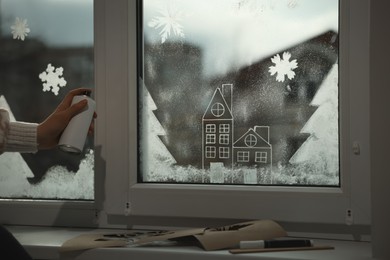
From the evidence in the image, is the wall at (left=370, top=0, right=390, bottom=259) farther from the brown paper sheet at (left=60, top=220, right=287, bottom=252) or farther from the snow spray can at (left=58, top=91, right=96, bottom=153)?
the snow spray can at (left=58, top=91, right=96, bottom=153)

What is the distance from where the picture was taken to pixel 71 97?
5.01ft

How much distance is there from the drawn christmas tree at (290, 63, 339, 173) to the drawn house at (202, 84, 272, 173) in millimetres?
125

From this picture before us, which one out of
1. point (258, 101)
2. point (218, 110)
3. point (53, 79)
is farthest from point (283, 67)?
point (53, 79)

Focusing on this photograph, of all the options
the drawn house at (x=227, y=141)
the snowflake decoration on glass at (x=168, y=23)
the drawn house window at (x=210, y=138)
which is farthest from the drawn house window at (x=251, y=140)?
the snowflake decoration on glass at (x=168, y=23)

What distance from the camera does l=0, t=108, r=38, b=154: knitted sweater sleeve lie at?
1.42 meters

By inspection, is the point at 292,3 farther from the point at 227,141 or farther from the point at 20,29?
the point at 20,29

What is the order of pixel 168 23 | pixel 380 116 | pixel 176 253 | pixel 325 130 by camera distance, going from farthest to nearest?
pixel 168 23 < pixel 325 130 < pixel 176 253 < pixel 380 116

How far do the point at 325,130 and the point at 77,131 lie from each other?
2.32 ft

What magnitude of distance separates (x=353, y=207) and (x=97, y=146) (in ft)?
2.64

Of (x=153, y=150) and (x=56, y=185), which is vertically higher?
(x=153, y=150)

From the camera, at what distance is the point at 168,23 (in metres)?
1.71

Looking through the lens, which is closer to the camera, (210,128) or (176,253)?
(176,253)

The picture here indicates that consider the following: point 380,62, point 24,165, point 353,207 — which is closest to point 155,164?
point 24,165

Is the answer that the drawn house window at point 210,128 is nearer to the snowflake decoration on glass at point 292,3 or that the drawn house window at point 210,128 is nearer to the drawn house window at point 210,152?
the drawn house window at point 210,152
